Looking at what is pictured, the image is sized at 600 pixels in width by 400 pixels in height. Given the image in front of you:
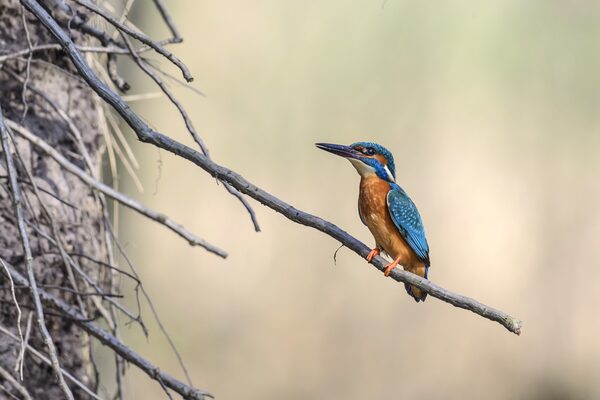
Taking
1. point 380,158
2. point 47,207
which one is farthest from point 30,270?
point 380,158

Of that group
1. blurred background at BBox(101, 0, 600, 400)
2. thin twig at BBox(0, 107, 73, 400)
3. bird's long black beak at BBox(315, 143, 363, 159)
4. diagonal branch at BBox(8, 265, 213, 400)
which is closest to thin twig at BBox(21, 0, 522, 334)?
thin twig at BBox(0, 107, 73, 400)

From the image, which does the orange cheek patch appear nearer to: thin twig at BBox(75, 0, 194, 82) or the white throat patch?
the white throat patch

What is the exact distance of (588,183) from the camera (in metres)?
5.02

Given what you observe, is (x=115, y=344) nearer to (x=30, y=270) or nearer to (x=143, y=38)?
(x=30, y=270)

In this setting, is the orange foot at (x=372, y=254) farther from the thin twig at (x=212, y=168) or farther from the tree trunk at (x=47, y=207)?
the tree trunk at (x=47, y=207)

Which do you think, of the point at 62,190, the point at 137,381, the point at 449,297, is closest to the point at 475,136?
the point at 137,381

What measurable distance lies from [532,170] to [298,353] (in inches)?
63.7

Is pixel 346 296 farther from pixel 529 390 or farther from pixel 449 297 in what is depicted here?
pixel 449 297

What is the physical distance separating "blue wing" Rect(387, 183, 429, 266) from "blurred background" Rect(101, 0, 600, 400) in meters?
2.37

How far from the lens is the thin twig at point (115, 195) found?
1747 mm

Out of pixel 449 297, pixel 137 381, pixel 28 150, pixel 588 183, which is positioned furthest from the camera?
pixel 137 381

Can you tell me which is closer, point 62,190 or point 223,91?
point 62,190

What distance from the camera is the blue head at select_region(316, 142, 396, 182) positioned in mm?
2459

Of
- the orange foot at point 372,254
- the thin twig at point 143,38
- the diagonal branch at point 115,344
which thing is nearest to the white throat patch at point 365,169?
the orange foot at point 372,254
